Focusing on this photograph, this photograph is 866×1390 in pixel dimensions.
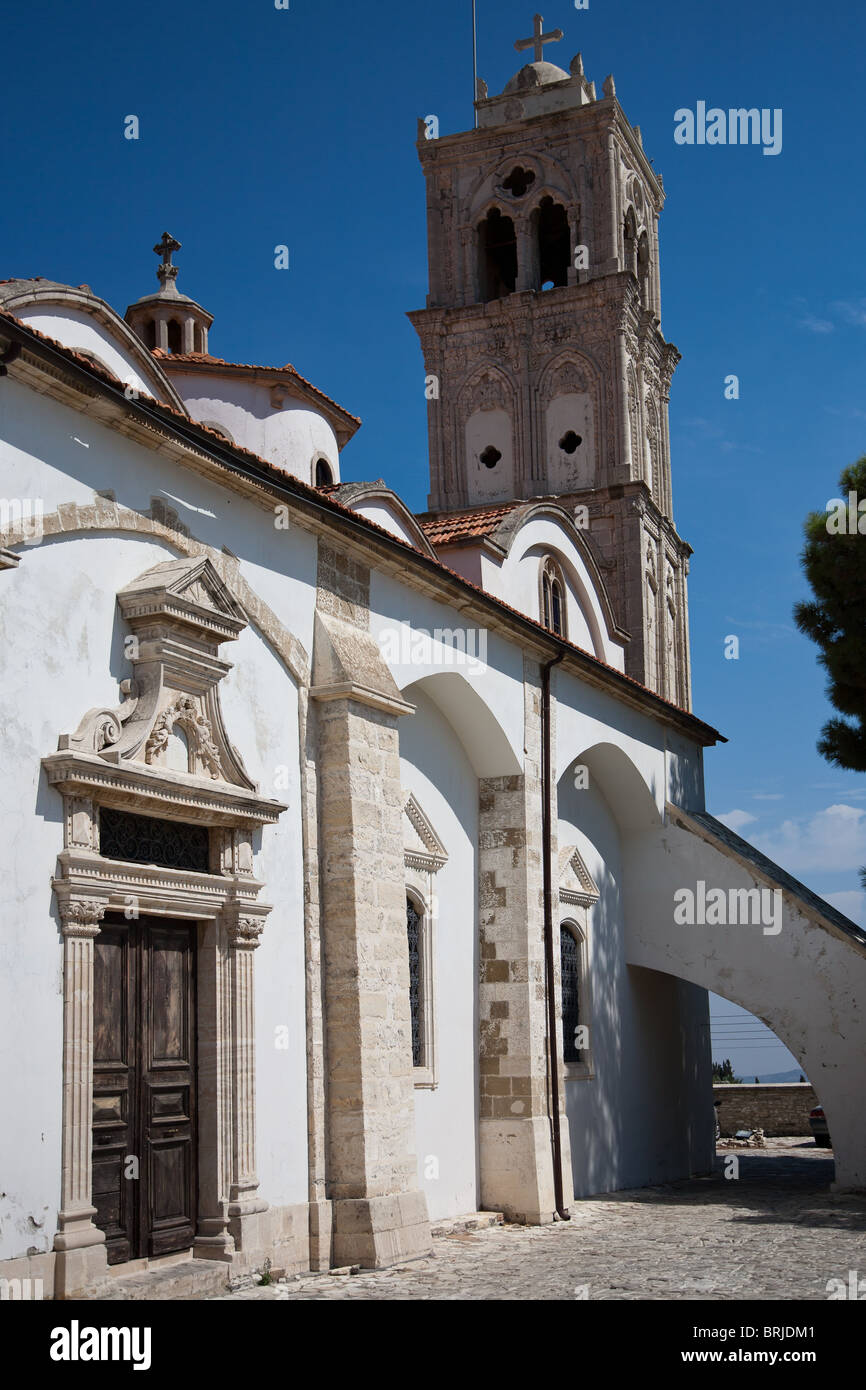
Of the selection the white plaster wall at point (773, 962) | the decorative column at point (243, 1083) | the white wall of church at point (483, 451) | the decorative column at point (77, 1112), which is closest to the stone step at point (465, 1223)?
the decorative column at point (243, 1083)

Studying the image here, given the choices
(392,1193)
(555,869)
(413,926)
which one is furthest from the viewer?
(555,869)

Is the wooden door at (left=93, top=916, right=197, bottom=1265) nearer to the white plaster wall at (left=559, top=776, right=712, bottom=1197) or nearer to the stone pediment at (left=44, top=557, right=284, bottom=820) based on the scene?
the stone pediment at (left=44, top=557, right=284, bottom=820)

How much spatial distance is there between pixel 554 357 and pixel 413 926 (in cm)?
2183

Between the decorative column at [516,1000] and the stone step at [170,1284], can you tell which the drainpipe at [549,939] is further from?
the stone step at [170,1284]

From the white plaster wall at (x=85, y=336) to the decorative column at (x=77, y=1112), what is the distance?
5.24 meters

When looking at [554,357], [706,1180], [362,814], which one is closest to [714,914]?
[706,1180]

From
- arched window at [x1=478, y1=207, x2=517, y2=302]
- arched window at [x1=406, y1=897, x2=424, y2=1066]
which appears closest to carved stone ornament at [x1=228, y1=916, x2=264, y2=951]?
arched window at [x1=406, y1=897, x2=424, y2=1066]

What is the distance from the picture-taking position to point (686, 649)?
3584cm

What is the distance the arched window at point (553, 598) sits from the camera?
1889cm

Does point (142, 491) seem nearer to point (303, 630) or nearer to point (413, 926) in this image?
point (303, 630)

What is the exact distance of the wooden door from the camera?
334 inches

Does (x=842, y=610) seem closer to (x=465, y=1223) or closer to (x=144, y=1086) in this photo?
(x=465, y=1223)

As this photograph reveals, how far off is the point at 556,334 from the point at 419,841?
70.9ft

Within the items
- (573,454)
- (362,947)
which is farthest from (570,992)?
(573,454)
